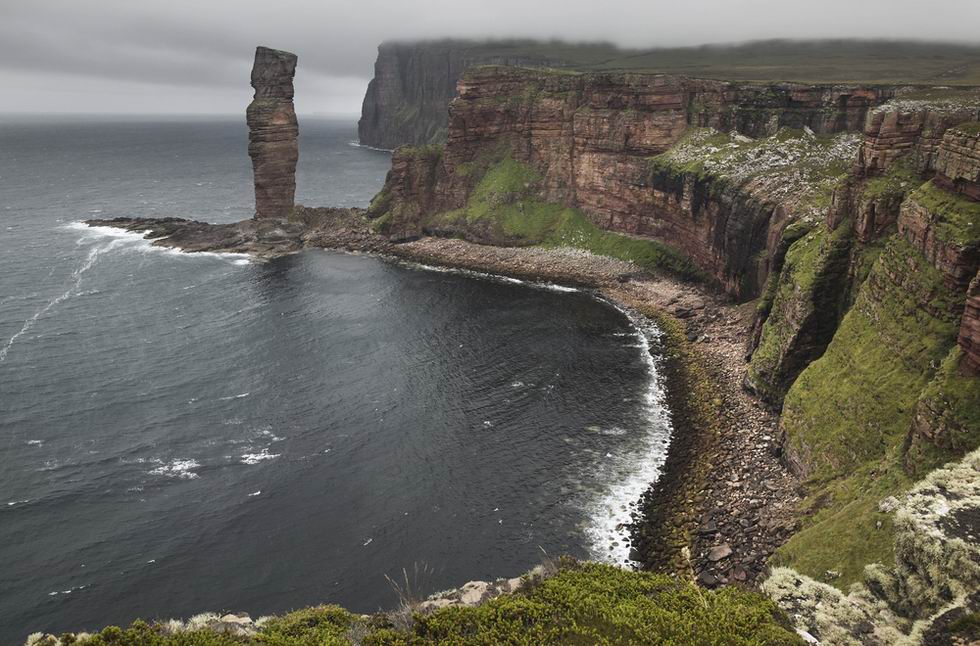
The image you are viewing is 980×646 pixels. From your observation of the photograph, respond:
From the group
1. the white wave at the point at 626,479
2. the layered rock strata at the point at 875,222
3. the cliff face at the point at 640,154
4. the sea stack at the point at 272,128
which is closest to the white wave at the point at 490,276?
the cliff face at the point at 640,154

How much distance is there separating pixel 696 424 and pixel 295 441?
133ft

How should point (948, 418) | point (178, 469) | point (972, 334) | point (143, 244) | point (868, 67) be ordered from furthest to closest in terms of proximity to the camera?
point (868, 67) → point (143, 244) → point (178, 469) → point (972, 334) → point (948, 418)

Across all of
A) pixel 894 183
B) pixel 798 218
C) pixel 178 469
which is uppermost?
pixel 894 183

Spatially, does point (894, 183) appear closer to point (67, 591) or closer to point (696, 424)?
point (696, 424)

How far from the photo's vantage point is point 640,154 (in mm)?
124312

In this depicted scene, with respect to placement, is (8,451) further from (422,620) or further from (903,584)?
(903,584)

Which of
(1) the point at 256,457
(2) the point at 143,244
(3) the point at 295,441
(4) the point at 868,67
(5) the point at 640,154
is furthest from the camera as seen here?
(4) the point at 868,67

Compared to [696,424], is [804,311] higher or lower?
higher

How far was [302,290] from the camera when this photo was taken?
114 metres

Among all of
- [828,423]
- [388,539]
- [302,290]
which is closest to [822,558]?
[828,423]

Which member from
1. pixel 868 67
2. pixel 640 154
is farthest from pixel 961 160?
pixel 868 67

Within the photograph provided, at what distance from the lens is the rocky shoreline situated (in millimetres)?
47844

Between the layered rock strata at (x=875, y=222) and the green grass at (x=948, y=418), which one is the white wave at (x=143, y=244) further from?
the green grass at (x=948, y=418)

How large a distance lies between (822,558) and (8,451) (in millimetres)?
69102
